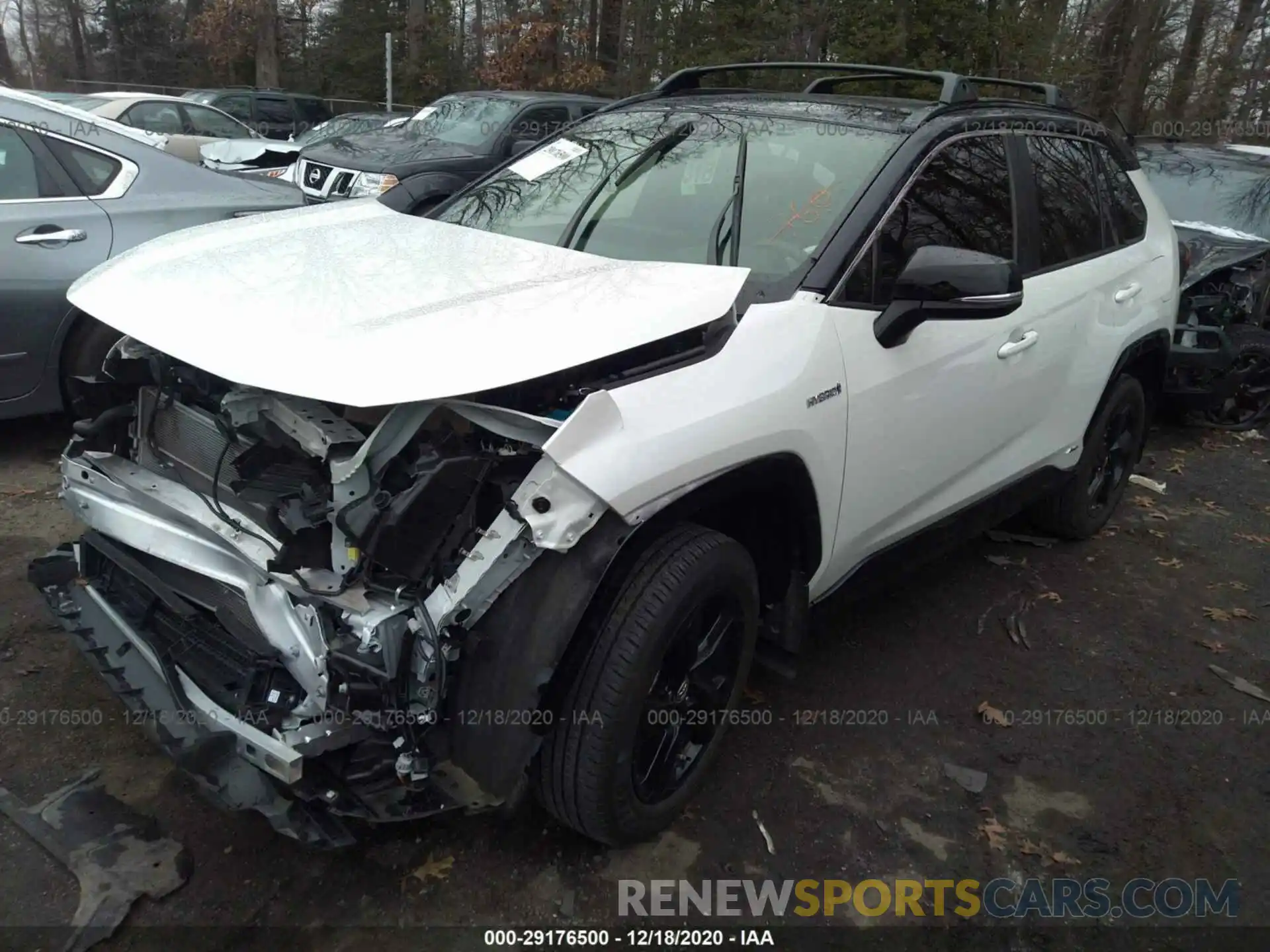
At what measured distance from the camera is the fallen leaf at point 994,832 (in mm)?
2846

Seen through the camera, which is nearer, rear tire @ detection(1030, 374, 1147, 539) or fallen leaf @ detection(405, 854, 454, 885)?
fallen leaf @ detection(405, 854, 454, 885)

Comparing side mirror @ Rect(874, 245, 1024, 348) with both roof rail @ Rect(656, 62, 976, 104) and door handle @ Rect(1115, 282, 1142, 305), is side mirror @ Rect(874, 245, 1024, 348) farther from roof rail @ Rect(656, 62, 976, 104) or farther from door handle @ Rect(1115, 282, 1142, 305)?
door handle @ Rect(1115, 282, 1142, 305)

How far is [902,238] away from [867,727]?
159 centimetres

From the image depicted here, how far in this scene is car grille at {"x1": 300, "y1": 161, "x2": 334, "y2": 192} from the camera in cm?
898

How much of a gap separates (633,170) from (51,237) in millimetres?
2815

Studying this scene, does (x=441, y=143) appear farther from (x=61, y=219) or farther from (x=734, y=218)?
(x=734, y=218)

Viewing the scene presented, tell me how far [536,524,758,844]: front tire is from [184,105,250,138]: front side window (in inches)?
542

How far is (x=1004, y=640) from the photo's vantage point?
394 centimetres

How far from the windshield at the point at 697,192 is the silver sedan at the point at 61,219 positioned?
196 cm

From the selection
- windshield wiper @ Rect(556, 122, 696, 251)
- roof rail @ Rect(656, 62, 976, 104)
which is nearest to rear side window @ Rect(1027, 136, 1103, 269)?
roof rail @ Rect(656, 62, 976, 104)

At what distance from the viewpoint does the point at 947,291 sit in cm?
264

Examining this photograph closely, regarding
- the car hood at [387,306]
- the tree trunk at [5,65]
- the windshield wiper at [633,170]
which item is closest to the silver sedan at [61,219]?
the car hood at [387,306]

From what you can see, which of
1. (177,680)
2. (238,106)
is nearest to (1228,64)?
(238,106)

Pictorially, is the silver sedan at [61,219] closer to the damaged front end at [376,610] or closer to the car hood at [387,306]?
the car hood at [387,306]
